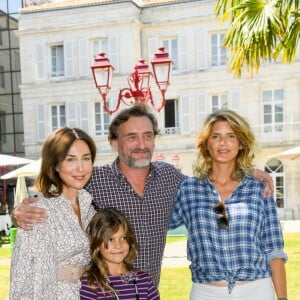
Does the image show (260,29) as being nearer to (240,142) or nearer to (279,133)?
(240,142)

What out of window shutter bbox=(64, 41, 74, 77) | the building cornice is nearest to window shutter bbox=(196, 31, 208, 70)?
the building cornice

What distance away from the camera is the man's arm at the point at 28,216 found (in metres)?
2.57

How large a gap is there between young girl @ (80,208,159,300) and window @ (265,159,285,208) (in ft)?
65.8

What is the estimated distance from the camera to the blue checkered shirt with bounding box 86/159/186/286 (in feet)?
10.7

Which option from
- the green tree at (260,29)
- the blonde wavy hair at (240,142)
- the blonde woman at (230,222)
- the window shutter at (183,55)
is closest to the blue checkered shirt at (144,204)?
the blonde woman at (230,222)

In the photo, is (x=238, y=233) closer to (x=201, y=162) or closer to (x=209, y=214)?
(x=209, y=214)

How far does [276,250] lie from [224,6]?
10.8ft

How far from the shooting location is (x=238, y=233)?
2818 millimetres

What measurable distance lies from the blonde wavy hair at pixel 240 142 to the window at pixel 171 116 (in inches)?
802

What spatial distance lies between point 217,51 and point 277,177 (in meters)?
5.98

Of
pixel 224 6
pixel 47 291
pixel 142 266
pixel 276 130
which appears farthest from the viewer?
pixel 276 130

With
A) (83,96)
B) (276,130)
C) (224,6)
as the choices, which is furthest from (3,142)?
(224,6)

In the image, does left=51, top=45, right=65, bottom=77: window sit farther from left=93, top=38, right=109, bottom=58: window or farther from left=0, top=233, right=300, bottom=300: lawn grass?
left=0, top=233, right=300, bottom=300: lawn grass

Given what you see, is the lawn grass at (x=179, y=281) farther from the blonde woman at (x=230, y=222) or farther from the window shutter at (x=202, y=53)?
the window shutter at (x=202, y=53)
